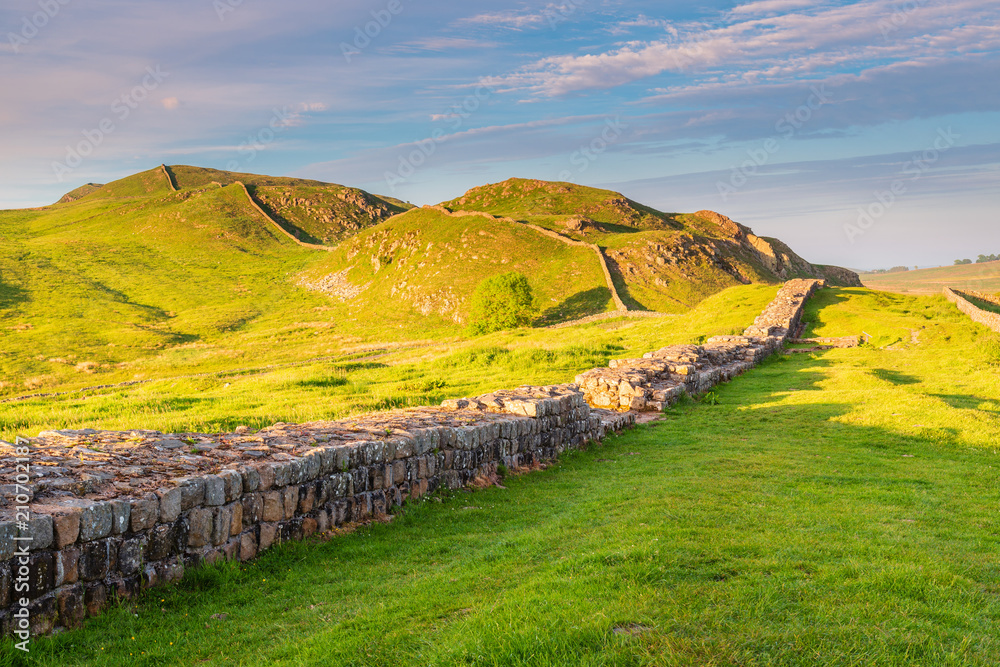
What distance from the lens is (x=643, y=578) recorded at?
6492 millimetres

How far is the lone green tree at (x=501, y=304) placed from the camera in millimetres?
65812

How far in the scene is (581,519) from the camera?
32.5 feet

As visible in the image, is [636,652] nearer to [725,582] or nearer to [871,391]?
[725,582]

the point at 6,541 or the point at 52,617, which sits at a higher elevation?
the point at 6,541

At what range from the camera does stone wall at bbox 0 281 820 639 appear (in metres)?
6.64

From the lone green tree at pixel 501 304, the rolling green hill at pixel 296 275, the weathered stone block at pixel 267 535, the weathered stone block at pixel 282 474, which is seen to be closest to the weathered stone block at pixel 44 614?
the weathered stone block at pixel 267 535

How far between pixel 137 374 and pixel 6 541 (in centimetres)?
4551

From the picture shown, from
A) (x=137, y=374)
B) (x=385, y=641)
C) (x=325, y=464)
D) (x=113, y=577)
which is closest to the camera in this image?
(x=385, y=641)

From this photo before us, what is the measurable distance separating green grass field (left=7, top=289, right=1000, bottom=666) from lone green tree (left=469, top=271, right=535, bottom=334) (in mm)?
51028

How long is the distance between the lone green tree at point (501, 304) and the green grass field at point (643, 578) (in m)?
51.0

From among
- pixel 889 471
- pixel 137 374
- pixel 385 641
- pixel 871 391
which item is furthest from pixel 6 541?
pixel 137 374

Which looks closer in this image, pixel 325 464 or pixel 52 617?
pixel 52 617

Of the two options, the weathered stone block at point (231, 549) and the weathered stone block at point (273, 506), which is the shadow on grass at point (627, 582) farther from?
the weathered stone block at point (273, 506)

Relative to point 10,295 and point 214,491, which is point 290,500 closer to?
point 214,491
